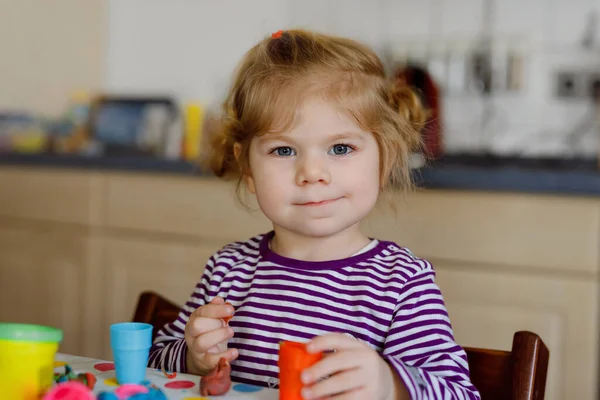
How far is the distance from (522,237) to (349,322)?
0.89 m

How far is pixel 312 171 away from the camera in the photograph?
0.87m

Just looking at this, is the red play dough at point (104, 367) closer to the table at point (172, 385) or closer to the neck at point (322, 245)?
the table at point (172, 385)

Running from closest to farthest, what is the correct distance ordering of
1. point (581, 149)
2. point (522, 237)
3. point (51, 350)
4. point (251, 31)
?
point (51, 350), point (522, 237), point (581, 149), point (251, 31)

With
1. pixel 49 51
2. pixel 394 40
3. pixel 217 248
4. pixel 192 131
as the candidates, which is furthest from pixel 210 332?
pixel 49 51

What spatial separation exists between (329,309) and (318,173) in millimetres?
160

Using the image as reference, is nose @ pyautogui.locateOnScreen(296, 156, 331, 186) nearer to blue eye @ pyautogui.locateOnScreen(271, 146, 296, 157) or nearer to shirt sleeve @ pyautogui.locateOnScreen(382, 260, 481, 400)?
blue eye @ pyautogui.locateOnScreen(271, 146, 296, 157)

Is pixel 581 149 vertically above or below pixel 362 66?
below

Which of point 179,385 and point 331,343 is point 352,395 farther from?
point 179,385

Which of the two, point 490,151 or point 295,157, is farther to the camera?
point 490,151

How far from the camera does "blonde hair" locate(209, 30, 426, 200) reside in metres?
0.91

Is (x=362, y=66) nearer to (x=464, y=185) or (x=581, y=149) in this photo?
(x=464, y=185)

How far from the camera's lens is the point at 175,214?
2143 millimetres

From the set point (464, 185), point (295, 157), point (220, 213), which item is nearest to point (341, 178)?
point (295, 157)

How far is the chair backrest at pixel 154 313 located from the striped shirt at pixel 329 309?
31 millimetres
